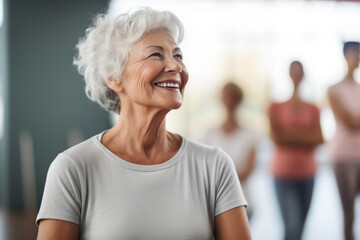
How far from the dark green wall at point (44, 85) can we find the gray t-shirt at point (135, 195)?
453 centimetres

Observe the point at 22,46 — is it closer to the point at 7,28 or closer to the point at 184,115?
the point at 7,28

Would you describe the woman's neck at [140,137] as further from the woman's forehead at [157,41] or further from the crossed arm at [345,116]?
the crossed arm at [345,116]

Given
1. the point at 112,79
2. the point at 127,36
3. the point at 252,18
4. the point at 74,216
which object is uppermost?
the point at 252,18

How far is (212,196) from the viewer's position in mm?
1396

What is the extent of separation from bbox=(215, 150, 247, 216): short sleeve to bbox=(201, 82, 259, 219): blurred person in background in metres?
1.25

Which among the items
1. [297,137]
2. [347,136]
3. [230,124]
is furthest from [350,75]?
[230,124]

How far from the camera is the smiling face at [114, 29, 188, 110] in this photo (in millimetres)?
1388

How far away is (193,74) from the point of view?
7805 millimetres

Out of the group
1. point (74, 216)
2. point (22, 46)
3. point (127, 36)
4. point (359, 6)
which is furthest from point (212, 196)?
point (359, 6)

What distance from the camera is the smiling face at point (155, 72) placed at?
54.6 inches

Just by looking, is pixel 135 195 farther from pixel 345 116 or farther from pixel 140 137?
pixel 345 116

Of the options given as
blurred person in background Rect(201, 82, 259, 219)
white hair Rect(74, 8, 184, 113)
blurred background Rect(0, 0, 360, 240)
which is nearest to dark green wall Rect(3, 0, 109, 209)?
blurred background Rect(0, 0, 360, 240)

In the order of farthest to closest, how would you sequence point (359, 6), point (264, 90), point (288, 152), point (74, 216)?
1. point (264, 90)
2. point (359, 6)
3. point (288, 152)
4. point (74, 216)

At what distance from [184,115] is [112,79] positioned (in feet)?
20.7
